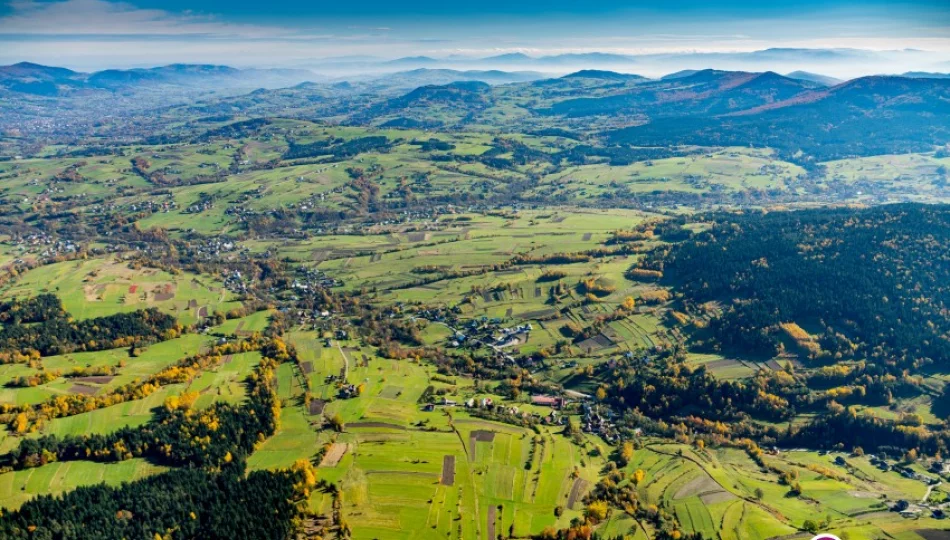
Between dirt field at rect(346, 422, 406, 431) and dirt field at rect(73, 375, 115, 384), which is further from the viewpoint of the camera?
dirt field at rect(73, 375, 115, 384)

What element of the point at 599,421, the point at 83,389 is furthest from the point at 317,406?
the point at 599,421

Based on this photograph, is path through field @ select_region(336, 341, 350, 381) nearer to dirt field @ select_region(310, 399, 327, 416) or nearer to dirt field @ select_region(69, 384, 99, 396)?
dirt field @ select_region(310, 399, 327, 416)

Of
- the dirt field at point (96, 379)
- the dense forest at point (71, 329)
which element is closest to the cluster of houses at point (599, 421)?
the dirt field at point (96, 379)

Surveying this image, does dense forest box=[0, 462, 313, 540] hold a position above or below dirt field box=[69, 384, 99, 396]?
above

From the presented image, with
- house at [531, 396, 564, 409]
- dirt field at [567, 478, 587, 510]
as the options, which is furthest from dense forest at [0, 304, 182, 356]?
dirt field at [567, 478, 587, 510]

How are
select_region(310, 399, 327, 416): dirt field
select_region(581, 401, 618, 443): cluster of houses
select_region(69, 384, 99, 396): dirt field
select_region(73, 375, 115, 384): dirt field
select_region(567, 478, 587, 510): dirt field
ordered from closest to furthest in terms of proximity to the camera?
select_region(567, 478, 587, 510): dirt field
select_region(581, 401, 618, 443): cluster of houses
select_region(310, 399, 327, 416): dirt field
select_region(69, 384, 99, 396): dirt field
select_region(73, 375, 115, 384): dirt field

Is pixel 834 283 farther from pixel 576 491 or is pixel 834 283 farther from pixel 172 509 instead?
pixel 172 509

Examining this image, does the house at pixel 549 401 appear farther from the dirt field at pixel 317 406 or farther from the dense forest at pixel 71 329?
the dense forest at pixel 71 329

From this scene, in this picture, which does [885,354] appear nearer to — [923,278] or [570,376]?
[923,278]
